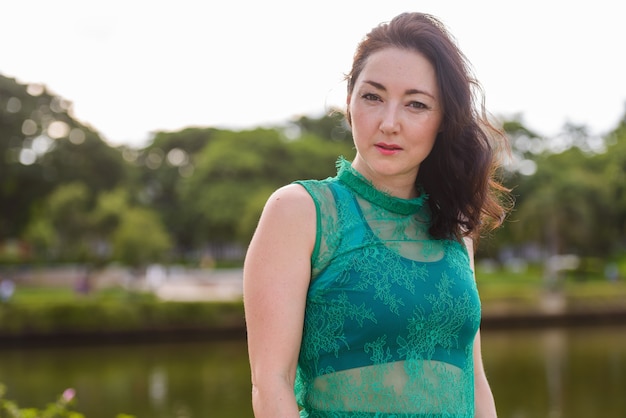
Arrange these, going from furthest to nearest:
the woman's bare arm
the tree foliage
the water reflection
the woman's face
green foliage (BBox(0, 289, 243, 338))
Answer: the tree foliage
green foliage (BBox(0, 289, 243, 338))
the water reflection
the woman's face
the woman's bare arm

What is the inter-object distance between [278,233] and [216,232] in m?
38.1

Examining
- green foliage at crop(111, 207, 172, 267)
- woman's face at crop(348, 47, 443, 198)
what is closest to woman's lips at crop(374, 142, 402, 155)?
woman's face at crop(348, 47, 443, 198)

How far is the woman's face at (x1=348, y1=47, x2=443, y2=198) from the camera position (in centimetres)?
158

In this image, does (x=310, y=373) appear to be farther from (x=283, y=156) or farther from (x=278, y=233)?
(x=283, y=156)

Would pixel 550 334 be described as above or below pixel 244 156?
below

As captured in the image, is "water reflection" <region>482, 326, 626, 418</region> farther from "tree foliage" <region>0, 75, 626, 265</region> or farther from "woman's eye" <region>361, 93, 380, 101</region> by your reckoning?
A: "woman's eye" <region>361, 93, 380, 101</region>

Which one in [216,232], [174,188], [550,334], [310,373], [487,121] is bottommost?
[550,334]

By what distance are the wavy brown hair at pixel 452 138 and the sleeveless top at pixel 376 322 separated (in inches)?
6.4

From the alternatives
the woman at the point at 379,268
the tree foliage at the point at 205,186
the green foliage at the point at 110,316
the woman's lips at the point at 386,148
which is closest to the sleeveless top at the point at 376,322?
the woman at the point at 379,268

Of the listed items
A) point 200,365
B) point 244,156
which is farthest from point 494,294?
point 244,156

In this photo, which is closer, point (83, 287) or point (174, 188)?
point (83, 287)

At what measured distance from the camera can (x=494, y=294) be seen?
67.9 ft

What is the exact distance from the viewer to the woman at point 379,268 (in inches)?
57.0

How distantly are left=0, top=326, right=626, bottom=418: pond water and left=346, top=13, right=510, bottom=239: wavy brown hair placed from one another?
10031 millimetres
